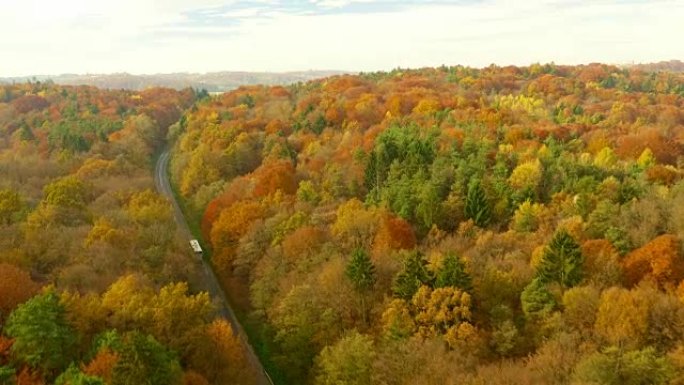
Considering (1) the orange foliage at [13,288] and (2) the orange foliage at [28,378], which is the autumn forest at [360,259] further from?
(2) the orange foliage at [28,378]

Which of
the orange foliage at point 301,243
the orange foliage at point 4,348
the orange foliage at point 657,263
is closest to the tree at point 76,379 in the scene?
the orange foliage at point 4,348

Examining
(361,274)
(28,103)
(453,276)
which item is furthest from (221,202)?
(28,103)

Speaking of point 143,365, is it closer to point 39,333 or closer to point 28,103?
point 39,333

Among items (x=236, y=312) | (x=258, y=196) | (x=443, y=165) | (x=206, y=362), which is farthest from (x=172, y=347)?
(x=443, y=165)

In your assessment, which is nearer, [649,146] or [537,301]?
[537,301]

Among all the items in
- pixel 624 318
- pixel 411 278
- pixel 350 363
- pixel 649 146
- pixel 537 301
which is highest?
pixel 649 146
